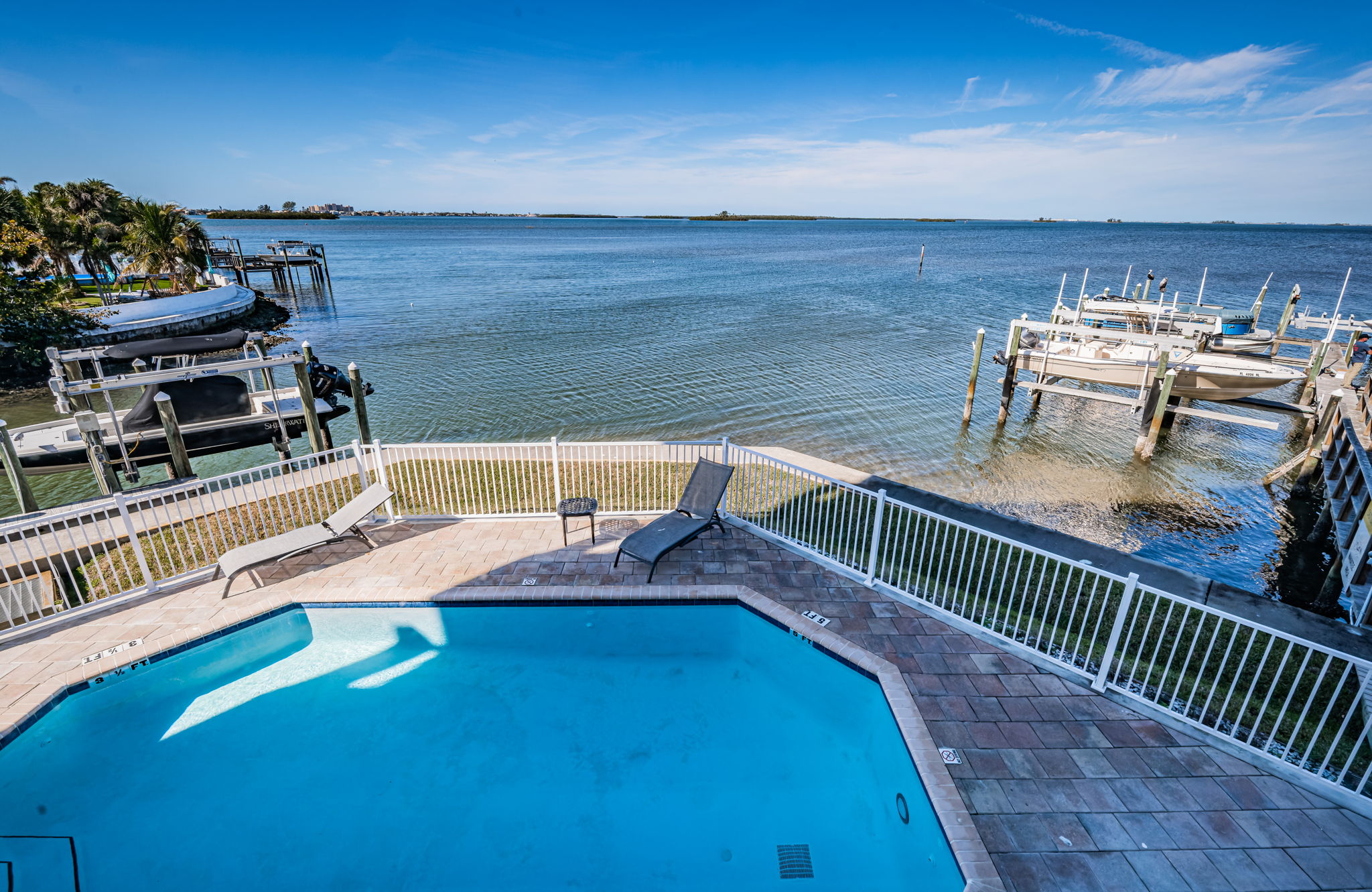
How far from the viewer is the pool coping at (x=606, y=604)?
416 centimetres

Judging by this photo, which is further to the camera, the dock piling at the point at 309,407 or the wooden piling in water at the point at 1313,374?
the wooden piling in water at the point at 1313,374

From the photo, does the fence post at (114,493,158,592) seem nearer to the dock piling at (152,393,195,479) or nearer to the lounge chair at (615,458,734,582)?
the dock piling at (152,393,195,479)

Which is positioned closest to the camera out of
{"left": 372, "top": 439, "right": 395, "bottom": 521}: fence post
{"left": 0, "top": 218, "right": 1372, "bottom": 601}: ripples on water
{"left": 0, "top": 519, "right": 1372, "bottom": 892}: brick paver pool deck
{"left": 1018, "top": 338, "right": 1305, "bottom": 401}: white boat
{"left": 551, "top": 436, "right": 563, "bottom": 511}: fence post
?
{"left": 0, "top": 519, "right": 1372, "bottom": 892}: brick paver pool deck

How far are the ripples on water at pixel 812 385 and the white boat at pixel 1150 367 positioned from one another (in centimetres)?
168

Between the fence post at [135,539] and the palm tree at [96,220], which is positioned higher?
the palm tree at [96,220]

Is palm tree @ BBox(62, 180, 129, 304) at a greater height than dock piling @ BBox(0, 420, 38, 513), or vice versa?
palm tree @ BBox(62, 180, 129, 304)

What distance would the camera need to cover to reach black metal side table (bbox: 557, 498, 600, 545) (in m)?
7.55

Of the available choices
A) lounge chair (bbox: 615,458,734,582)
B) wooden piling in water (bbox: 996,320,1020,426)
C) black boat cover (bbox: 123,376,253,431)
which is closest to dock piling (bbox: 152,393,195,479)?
black boat cover (bbox: 123,376,253,431)

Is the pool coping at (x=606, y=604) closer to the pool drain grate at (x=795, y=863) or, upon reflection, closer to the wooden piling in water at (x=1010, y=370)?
the pool drain grate at (x=795, y=863)

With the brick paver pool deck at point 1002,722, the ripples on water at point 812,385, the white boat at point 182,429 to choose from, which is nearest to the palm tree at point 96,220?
the ripples on water at point 812,385

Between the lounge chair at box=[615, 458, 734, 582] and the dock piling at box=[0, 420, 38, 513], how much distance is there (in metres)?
9.32

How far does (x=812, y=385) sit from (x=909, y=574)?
15203 mm

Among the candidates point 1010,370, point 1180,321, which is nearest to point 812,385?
point 1010,370

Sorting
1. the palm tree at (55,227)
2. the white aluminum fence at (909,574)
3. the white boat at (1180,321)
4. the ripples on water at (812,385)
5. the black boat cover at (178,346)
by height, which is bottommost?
the ripples on water at (812,385)
